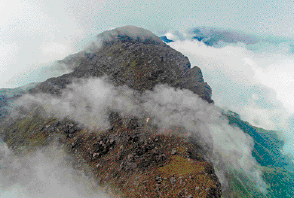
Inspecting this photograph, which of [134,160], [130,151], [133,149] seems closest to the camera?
[134,160]

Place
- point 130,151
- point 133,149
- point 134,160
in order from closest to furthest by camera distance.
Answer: point 134,160 < point 130,151 < point 133,149

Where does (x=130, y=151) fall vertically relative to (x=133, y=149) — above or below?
below

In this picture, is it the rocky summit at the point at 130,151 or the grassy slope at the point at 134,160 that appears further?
the rocky summit at the point at 130,151

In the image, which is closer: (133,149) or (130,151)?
(130,151)

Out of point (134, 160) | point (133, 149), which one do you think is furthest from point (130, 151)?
point (134, 160)

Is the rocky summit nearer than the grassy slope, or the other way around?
the grassy slope

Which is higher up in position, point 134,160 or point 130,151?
point 134,160

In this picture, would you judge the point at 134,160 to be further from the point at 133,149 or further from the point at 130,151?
the point at 133,149

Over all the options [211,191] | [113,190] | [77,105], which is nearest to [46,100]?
[77,105]

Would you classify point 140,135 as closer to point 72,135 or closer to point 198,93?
point 72,135

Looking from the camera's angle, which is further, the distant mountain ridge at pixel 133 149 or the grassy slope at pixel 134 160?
the distant mountain ridge at pixel 133 149

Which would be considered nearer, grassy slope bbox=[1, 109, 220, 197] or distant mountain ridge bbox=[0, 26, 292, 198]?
grassy slope bbox=[1, 109, 220, 197]
